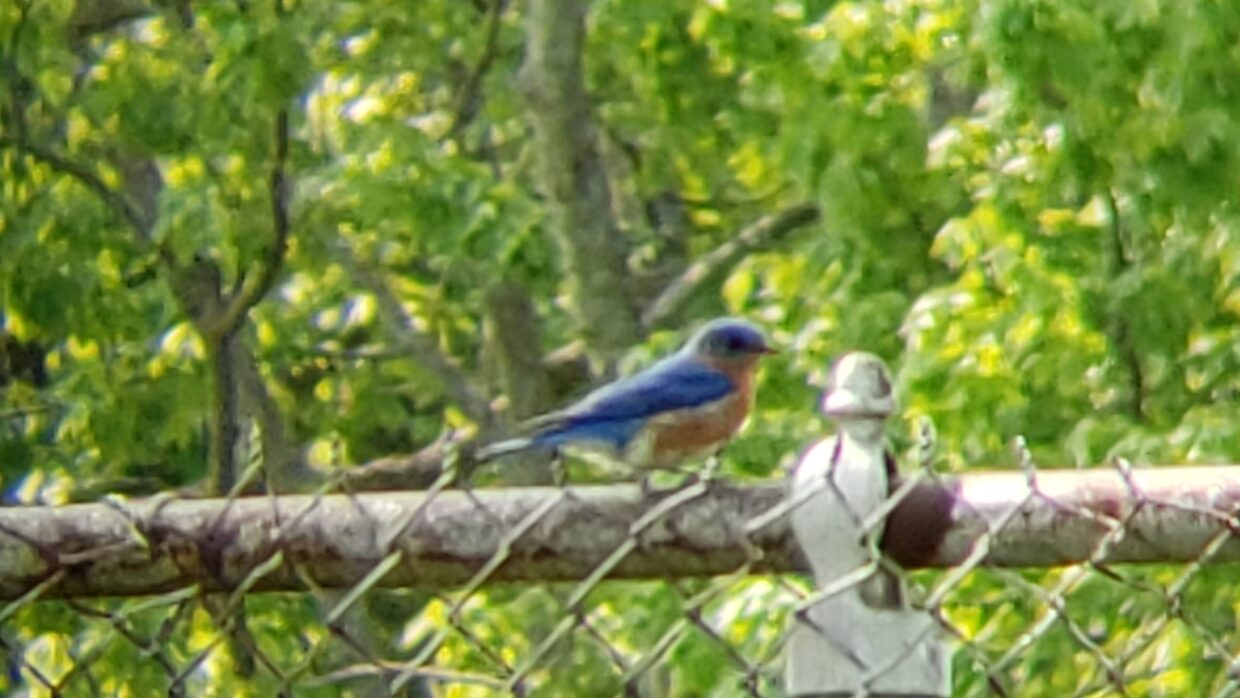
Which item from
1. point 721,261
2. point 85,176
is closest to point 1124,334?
point 721,261

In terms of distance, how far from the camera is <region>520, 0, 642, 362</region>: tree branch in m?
10.1

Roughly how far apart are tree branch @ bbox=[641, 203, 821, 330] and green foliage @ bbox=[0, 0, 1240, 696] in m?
0.08

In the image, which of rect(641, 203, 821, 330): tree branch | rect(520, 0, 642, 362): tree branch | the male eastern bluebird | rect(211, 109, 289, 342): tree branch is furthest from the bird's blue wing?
rect(641, 203, 821, 330): tree branch

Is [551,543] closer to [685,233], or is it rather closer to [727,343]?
[727,343]

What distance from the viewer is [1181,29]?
6.50m

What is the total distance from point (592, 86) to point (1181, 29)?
5243 mm

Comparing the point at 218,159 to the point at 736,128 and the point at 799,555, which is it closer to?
the point at 736,128

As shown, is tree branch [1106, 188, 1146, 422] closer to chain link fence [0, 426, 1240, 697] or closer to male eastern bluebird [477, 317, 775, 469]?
male eastern bluebird [477, 317, 775, 469]

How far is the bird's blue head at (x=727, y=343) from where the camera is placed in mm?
5176

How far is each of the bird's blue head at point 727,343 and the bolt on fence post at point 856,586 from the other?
126 inches

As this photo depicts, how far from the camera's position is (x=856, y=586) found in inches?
75.8

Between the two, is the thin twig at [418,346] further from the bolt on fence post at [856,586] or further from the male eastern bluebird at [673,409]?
the bolt on fence post at [856,586]

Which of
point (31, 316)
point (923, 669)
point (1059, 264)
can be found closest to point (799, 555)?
point (923, 669)

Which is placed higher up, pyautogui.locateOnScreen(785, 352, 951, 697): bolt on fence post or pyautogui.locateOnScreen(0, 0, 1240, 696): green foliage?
pyautogui.locateOnScreen(785, 352, 951, 697): bolt on fence post
